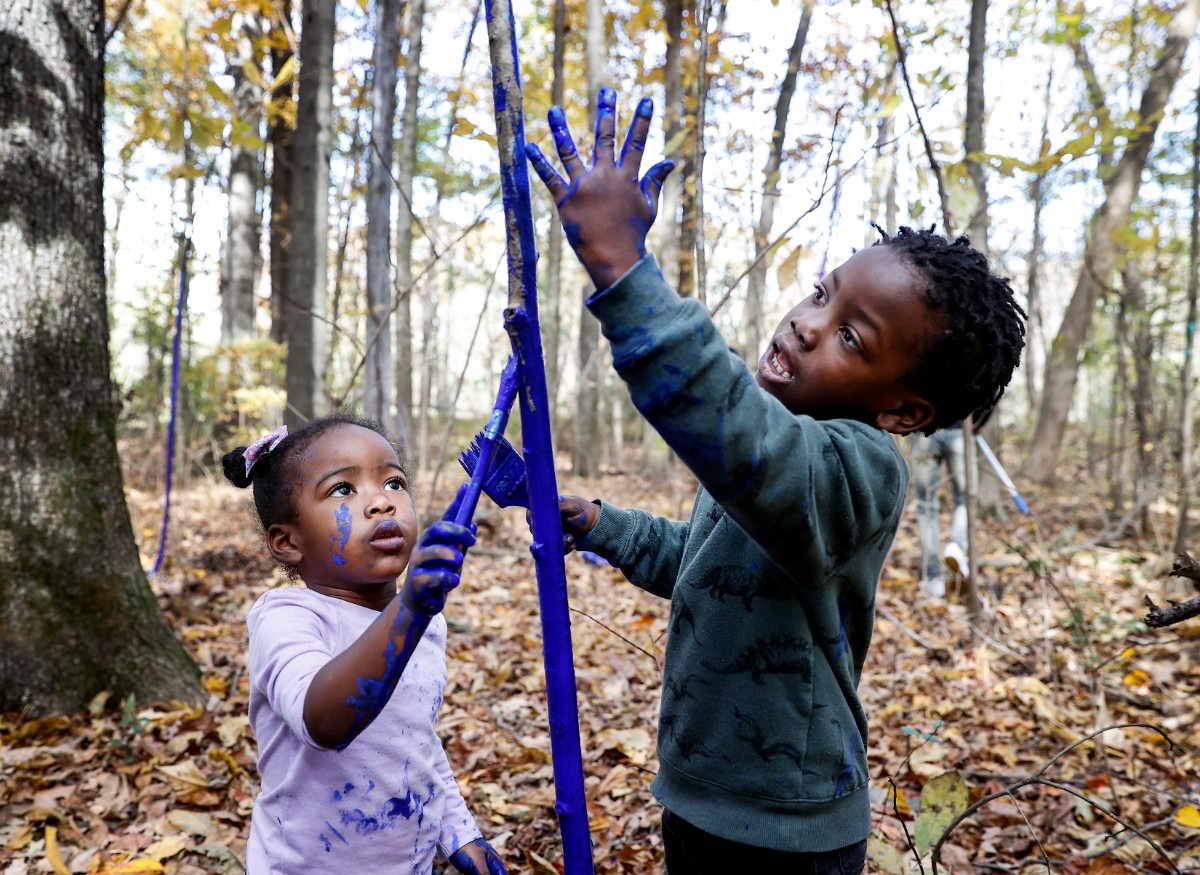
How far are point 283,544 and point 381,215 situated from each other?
419cm

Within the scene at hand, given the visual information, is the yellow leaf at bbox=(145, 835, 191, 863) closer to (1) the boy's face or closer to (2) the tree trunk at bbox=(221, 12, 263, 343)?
(1) the boy's face

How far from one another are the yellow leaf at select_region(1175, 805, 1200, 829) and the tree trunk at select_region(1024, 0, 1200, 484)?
359 centimetres

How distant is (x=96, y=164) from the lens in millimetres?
3270

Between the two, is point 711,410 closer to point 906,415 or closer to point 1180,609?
point 906,415

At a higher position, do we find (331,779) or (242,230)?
(242,230)

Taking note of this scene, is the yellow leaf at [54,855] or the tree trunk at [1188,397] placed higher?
the tree trunk at [1188,397]

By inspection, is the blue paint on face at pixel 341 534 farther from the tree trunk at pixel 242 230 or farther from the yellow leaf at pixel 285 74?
the tree trunk at pixel 242 230

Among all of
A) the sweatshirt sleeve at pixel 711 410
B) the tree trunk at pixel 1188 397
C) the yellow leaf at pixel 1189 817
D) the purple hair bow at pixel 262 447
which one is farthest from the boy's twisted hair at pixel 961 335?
the tree trunk at pixel 1188 397

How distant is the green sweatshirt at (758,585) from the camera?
92cm

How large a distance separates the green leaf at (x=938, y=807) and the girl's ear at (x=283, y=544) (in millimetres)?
1601

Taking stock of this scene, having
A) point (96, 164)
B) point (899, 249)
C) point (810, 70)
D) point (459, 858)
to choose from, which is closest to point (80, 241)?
point (96, 164)

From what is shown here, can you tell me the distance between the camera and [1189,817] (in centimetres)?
217

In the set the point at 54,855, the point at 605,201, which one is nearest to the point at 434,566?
the point at 605,201

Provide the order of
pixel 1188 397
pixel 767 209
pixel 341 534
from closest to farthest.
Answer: pixel 341 534 → pixel 1188 397 → pixel 767 209
